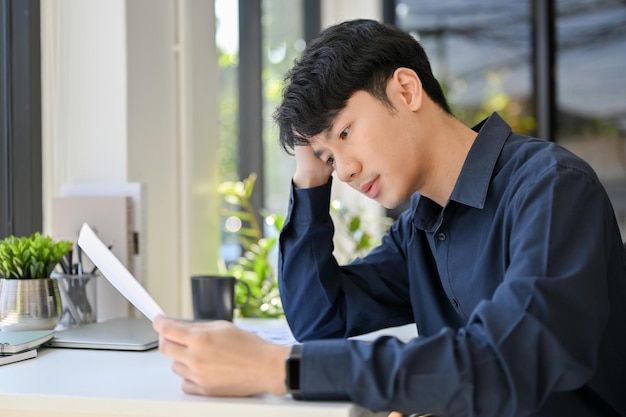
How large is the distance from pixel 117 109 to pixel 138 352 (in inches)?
29.8

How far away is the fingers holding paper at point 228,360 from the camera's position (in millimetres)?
966

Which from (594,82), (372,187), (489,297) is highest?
(594,82)

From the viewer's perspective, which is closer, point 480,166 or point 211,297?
point 480,166

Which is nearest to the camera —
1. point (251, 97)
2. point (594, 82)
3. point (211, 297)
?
point (211, 297)

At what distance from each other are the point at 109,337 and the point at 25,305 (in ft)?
0.57

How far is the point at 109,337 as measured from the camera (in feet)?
4.90

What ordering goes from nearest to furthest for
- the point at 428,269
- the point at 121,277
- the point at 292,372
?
the point at 292,372, the point at 121,277, the point at 428,269

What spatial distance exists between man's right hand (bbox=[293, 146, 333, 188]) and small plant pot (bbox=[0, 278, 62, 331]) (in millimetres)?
536

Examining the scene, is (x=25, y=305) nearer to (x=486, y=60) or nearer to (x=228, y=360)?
(x=228, y=360)

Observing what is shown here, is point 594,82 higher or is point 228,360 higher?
point 594,82

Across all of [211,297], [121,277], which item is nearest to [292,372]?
[121,277]

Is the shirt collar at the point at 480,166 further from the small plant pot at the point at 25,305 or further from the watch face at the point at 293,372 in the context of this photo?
the small plant pot at the point at 25,305

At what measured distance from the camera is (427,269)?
1488 millimetres

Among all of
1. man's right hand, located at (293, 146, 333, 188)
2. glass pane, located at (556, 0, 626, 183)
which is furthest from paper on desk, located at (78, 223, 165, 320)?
glass pane, located at (556, 0, 626, 183)
